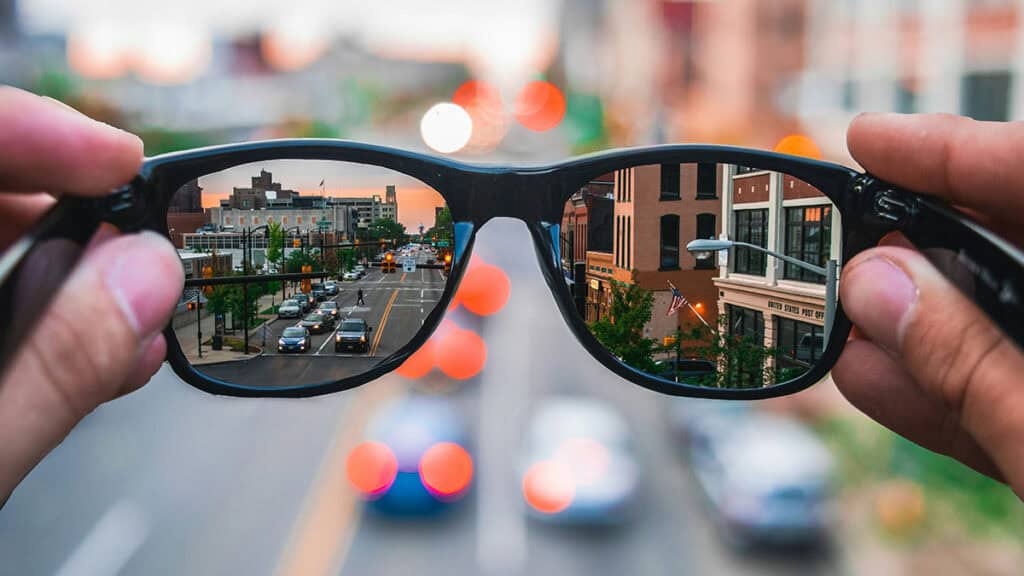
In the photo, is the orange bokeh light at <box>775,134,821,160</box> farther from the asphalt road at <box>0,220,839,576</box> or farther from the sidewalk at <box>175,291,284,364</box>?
the asphalt road at <box>0,220,839,576</box>

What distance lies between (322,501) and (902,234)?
37.3ft

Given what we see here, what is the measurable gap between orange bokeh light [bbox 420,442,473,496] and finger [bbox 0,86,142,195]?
6.55 metres

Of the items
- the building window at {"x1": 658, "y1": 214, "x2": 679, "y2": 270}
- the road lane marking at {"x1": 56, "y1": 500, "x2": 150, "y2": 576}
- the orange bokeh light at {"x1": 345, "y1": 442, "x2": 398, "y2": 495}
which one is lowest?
the road lane marking at {"x1": 56, "y1": 500, "x2": 150, "y2": 576}

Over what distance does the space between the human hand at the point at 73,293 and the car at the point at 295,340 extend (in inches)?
6.1

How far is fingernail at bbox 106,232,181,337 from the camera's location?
0.45 metres

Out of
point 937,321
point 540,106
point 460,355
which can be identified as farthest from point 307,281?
point 460,355

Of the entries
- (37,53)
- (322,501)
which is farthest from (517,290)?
(37,53)

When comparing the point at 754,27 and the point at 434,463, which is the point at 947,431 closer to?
the point at 754,27

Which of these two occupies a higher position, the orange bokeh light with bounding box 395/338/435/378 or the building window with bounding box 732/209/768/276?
the building window with bounding box 732/209/768/276

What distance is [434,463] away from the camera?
7.25 metres

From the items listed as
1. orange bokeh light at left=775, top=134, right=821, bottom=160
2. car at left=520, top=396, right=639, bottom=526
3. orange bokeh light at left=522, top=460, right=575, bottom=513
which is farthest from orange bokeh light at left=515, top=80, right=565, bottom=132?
orange bokeh light at left=522, top=460, right=575, bottom=513

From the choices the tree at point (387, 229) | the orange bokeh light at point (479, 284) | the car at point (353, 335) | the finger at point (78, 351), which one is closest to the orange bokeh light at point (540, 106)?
the orange bokeh light at point (479, 284)

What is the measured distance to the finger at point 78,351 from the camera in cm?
41

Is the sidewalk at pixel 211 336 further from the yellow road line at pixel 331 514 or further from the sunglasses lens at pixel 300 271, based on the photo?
the yellow road line at pixel 331 514
